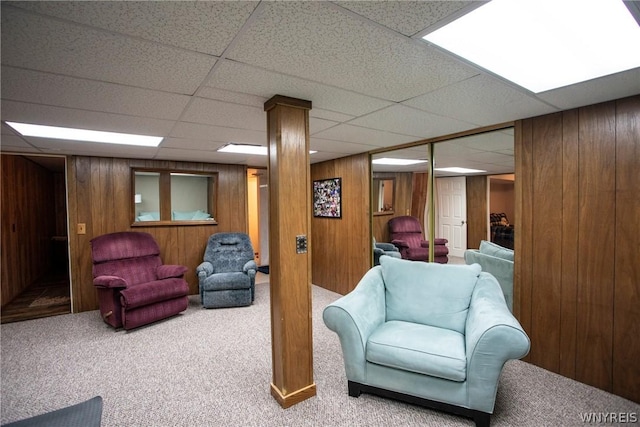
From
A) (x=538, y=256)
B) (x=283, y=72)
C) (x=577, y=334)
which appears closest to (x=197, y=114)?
(x=283, y=72)

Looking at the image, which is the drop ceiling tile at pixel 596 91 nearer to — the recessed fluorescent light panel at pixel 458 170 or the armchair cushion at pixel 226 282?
the recessed fluorescent light panel at pixel 458 170

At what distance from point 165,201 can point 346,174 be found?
2.80m

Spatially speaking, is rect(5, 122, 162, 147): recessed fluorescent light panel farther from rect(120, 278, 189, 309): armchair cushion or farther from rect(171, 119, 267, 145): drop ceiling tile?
rect(120, 278, 189, 309): armchair cushion

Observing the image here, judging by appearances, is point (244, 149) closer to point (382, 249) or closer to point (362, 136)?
point (362, 136)

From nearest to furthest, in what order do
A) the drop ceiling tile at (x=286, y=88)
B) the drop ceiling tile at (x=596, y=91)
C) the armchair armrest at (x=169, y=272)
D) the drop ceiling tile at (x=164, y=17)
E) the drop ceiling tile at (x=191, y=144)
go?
the drop ceiling tile at (x=164, y=17) < the drop ceiling tile at (x=286, y=88) < the drop ceiling tile at (x=596, y=91) < the drop ceiling tile at (x=191, y=144) < the armchair armrest at (x=169, y=272)

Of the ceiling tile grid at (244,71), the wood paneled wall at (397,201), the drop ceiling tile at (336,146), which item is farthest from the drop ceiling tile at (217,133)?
the wood paneled wall at (397,201)

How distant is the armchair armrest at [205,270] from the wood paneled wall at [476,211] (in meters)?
3.41

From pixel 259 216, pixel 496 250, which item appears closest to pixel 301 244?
pixel 496 250

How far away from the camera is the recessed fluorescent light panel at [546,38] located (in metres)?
1.21

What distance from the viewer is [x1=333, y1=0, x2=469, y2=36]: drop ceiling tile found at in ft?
3.64

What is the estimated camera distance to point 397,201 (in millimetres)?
4414

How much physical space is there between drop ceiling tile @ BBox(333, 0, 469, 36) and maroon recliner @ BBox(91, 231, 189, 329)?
3.60 metres

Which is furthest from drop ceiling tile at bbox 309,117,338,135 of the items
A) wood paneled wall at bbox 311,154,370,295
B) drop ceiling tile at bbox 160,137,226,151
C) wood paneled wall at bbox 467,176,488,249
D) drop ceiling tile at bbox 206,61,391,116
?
wood paneled wall at bbox 467,176,488,249

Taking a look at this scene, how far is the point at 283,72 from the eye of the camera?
1674mm
